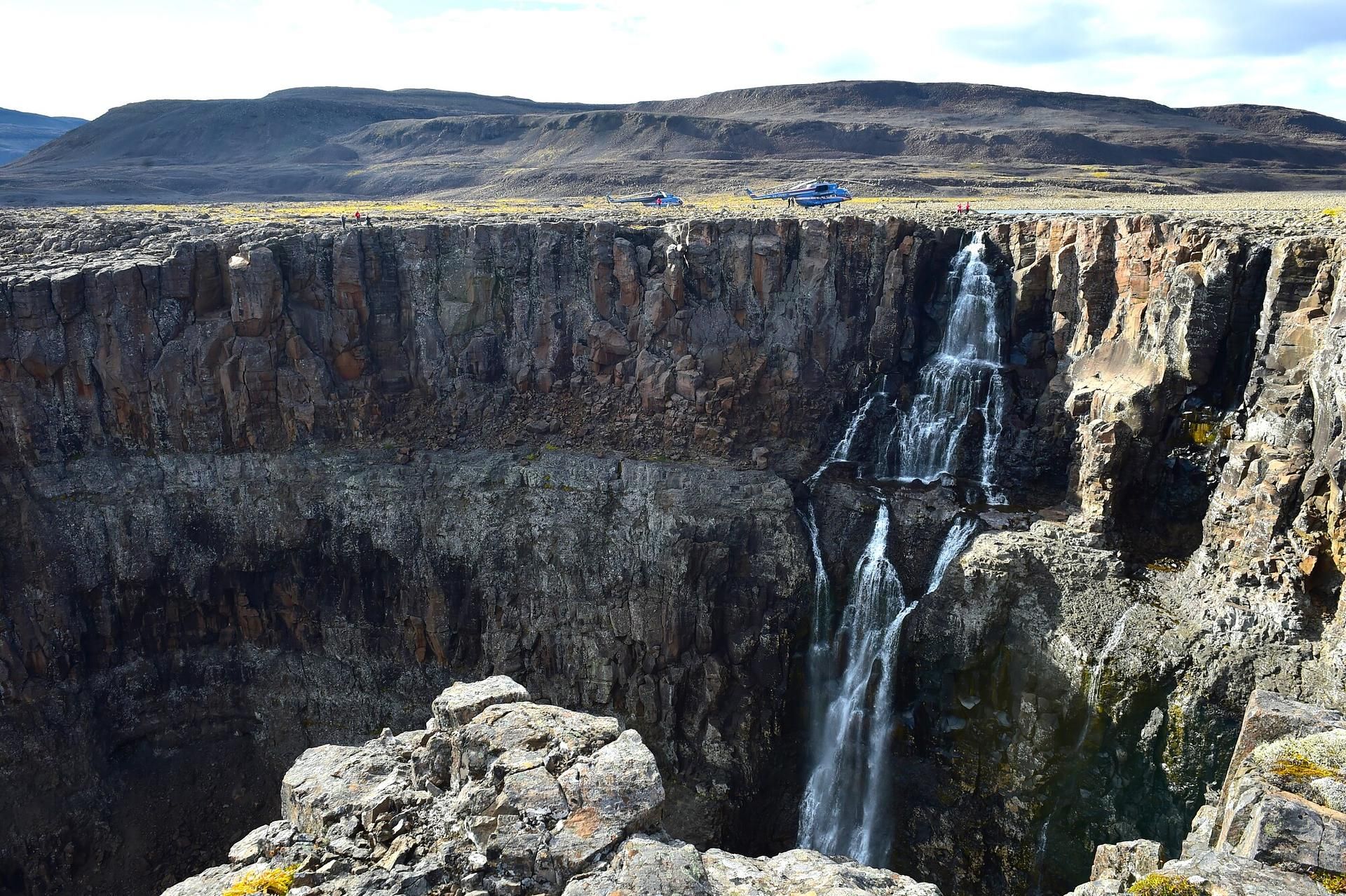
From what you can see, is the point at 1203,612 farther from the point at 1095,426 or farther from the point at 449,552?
the point at 449,552

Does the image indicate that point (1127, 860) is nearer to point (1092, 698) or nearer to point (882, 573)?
point (1092, 698)

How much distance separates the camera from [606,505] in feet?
146

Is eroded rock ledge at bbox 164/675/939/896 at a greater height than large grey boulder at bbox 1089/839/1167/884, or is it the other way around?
eroded rock ledge at bbox 164/675/939/896

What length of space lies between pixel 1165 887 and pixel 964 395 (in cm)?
2896

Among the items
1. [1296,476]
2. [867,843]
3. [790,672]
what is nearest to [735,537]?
[790,672]

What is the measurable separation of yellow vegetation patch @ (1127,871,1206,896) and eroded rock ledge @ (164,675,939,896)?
15.2 feet

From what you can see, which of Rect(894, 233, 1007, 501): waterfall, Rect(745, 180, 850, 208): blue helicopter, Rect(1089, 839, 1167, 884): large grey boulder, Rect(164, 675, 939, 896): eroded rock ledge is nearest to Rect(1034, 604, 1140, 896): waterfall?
Rect(894, 233, 1007, 501): waterfall

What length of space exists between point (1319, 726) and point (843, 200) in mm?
49650

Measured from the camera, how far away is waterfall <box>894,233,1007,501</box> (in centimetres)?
4275

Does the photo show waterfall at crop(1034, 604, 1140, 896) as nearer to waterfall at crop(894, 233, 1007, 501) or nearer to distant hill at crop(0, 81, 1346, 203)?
waterfall at crop(894, 233, 1007, 501)

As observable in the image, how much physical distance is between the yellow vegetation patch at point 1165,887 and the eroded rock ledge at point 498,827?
4.62 m

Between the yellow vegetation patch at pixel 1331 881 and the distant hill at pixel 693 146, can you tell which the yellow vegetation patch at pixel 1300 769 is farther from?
the distant hill at pixel 693 146

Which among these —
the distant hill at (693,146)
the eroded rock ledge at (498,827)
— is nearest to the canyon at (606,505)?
the eroded rock ledge at (498,827)

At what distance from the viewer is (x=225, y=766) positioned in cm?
4462
